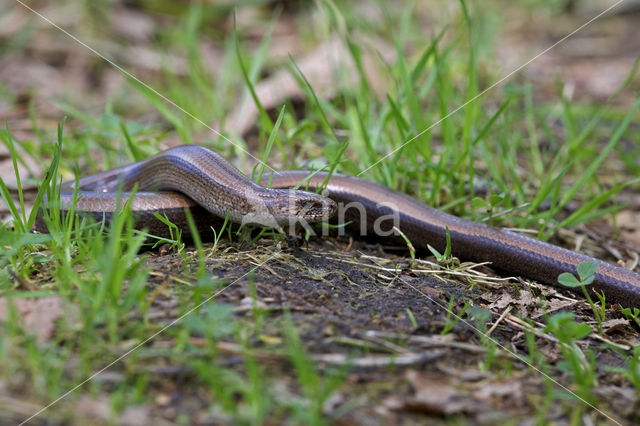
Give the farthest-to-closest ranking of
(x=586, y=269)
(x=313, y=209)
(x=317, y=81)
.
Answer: (x=317, y=81) < (x=313, y=209) < (x=586, y=269)

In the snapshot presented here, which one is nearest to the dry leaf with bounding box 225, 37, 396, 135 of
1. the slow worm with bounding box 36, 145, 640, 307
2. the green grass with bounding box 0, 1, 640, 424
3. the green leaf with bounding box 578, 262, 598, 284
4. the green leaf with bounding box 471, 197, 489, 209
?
the green grass with bounding box 0, 1, 640, 424

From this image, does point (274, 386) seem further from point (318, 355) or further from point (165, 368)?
point (165, 368)

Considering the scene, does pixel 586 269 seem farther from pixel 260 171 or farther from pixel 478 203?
pixel 260 171

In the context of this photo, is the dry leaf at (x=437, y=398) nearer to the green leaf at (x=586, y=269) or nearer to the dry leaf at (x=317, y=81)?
the green leaf at (x=586, y=269)

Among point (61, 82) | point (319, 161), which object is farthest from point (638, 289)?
point (61, 82)

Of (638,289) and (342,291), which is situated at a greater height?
(342,291)

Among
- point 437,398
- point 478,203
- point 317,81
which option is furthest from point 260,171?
point 317,81
